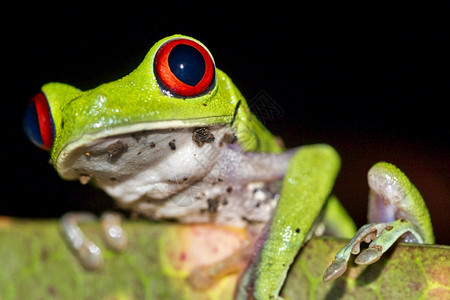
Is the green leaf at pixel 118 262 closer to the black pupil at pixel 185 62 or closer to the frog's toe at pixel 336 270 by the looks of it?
the frog's toe at pixel 336 270

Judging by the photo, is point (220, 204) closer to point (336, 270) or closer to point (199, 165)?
point (199, 165)

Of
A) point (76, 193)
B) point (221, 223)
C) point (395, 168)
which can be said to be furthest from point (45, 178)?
point (395, 168)

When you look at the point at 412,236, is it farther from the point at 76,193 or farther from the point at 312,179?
the point at 76,193

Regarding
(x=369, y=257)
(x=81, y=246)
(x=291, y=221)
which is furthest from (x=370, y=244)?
(x=81, y=246)

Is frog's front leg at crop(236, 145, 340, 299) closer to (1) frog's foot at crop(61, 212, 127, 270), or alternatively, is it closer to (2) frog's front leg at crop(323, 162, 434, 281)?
(2) frog's front leg at crop(323, 162, 434, 281)

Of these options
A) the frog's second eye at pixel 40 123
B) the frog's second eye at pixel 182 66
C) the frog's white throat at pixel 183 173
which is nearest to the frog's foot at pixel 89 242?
the frog's white throat at pixel 183 173

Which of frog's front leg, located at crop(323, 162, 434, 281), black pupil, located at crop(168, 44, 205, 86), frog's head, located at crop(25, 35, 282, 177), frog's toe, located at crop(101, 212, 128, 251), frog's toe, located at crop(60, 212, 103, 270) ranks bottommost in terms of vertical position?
frog's toe, located at crop(60, 212, 103, 270)

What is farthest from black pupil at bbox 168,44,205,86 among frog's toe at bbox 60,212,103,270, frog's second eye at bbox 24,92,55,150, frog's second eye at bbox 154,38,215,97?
frog's toe at bbox 60,212,103,270
